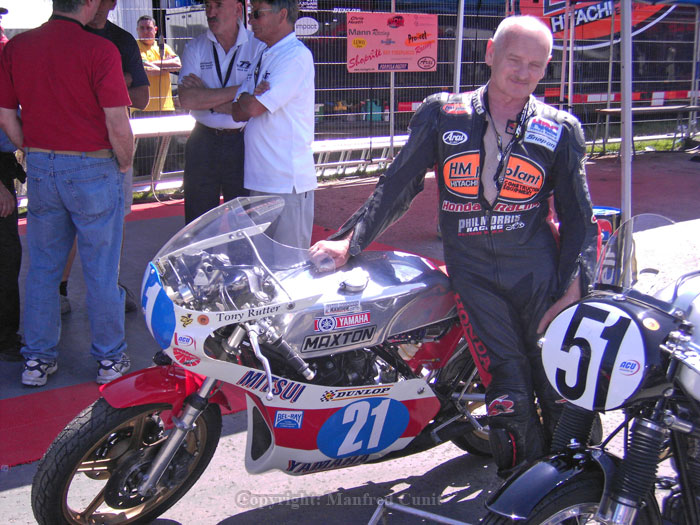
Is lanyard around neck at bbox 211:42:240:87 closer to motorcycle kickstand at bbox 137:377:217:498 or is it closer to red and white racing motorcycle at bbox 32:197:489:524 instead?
red and white racing motorcycle at bbox 32:197:489:524

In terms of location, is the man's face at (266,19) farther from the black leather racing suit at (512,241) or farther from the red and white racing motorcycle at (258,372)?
the red and white racing motorcycle at (258,372)

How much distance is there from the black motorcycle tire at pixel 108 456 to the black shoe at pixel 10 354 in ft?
5.18

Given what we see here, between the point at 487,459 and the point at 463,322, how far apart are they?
0.95 metres

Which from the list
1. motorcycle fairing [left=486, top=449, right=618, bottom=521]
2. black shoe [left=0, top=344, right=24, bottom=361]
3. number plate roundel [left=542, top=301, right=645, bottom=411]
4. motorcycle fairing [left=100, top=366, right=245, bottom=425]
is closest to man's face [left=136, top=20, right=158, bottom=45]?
black shoe [left=0, top=344, right=24, bottom=361]

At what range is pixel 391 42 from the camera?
9484 millimetres

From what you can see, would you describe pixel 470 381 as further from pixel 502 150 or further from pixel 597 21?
pixel 597 21

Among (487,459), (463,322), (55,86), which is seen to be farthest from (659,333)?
(55,86)

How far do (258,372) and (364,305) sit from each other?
0.45 m

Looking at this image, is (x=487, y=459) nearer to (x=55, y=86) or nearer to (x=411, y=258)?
(x=411, y=258)

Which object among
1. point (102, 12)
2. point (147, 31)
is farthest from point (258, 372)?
A: point (147, 31)

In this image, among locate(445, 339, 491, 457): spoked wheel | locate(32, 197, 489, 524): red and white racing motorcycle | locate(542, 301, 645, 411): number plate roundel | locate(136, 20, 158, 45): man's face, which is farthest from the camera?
locate(136, 20, 158, 45): man's face

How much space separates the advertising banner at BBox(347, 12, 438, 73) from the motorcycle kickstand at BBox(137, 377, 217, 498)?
24.3 ft

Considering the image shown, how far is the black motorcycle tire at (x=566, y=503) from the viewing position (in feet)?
6.43

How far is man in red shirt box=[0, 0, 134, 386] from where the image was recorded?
11.9ft
